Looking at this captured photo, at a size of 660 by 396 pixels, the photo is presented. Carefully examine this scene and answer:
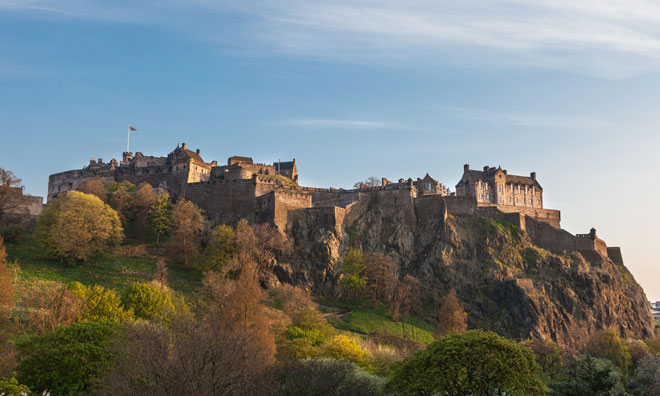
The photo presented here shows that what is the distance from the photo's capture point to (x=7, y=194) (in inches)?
2709

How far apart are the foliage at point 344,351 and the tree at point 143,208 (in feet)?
127

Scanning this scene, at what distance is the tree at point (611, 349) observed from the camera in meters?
58.3

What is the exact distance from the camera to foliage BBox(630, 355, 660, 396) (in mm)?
41969

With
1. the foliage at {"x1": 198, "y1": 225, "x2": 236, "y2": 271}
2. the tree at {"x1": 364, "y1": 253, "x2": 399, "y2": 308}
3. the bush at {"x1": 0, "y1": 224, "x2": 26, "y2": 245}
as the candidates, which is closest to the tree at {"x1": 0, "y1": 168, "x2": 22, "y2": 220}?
the bush at {"x1": 0, "y1": 224, "x2": 26, "y2": 245}

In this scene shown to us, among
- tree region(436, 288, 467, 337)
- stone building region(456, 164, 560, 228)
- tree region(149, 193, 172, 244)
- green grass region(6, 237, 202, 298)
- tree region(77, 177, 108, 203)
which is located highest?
stone building region(456, 164, 560, 228)

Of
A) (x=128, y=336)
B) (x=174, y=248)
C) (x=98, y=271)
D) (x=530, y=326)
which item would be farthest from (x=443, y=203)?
(x=128, y=336)

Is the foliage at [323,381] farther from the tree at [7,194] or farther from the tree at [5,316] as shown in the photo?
the tree at [7,194]

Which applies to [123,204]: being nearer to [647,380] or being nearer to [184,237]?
[184,237]

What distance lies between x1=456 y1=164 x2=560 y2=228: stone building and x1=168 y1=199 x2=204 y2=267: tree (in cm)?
4542

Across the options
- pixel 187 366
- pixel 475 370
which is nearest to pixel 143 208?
pixel 187 366

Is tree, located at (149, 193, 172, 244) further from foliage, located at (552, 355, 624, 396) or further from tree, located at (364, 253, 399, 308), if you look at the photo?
foliage, located at (552, 355, 624, 396)

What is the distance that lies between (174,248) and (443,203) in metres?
35.3

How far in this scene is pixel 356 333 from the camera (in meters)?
55.9

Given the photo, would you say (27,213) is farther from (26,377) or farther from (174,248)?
(26,377)
